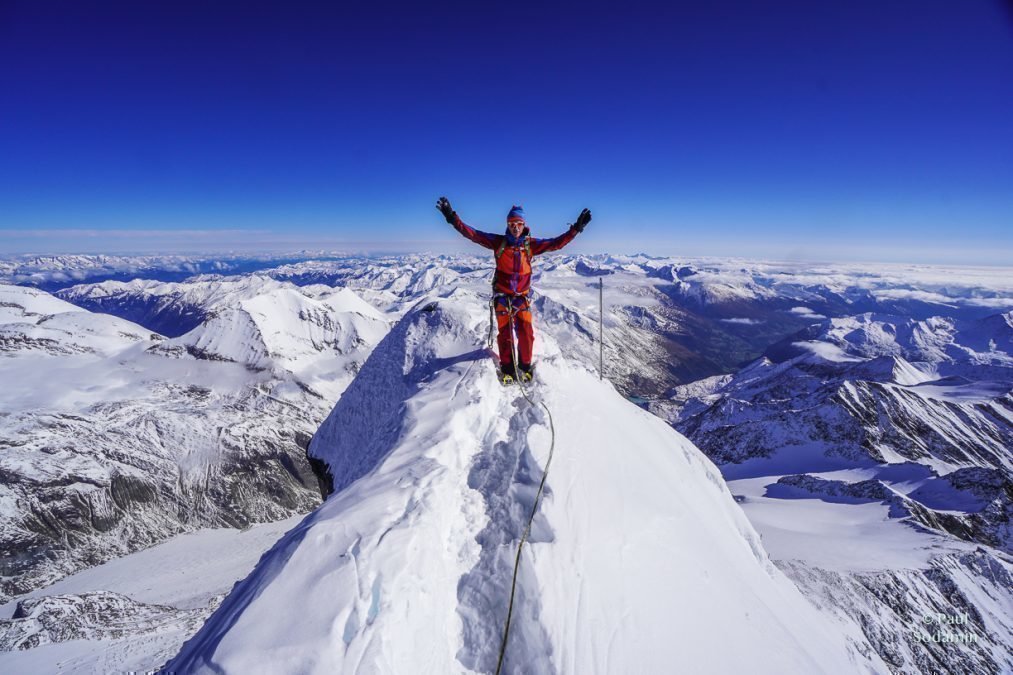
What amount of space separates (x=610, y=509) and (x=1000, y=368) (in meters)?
250

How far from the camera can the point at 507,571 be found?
6.39 meters

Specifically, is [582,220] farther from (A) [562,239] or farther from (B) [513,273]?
(B) [513,273]

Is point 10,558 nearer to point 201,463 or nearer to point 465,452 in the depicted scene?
point 201,463

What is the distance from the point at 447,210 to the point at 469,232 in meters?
1.00

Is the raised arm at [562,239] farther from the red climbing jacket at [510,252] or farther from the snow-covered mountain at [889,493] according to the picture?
the snow-covered mountain at [889,493]

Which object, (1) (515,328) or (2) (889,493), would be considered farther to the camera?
(2) (889,493)

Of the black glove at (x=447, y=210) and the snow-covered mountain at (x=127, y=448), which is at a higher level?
the black glove at (x=447, y=210)

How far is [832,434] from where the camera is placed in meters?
104

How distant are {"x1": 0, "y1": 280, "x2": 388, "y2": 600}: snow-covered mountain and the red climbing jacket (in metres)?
144

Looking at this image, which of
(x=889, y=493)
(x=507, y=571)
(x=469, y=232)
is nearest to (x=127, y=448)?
(x=469, y=232)

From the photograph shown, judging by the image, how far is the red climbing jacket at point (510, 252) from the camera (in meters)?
13.4

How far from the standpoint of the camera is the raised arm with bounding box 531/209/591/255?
13.2 meters

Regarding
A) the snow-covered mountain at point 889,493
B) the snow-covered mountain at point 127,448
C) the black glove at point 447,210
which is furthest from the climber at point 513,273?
the snow-covered mountain at point 127,448

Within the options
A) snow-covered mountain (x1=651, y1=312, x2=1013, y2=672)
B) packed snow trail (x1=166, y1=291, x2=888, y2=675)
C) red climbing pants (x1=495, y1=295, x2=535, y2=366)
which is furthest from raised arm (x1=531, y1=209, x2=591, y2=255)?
snow-covered mountain (x1=651, y1=312, x2=1013, y2=672)
